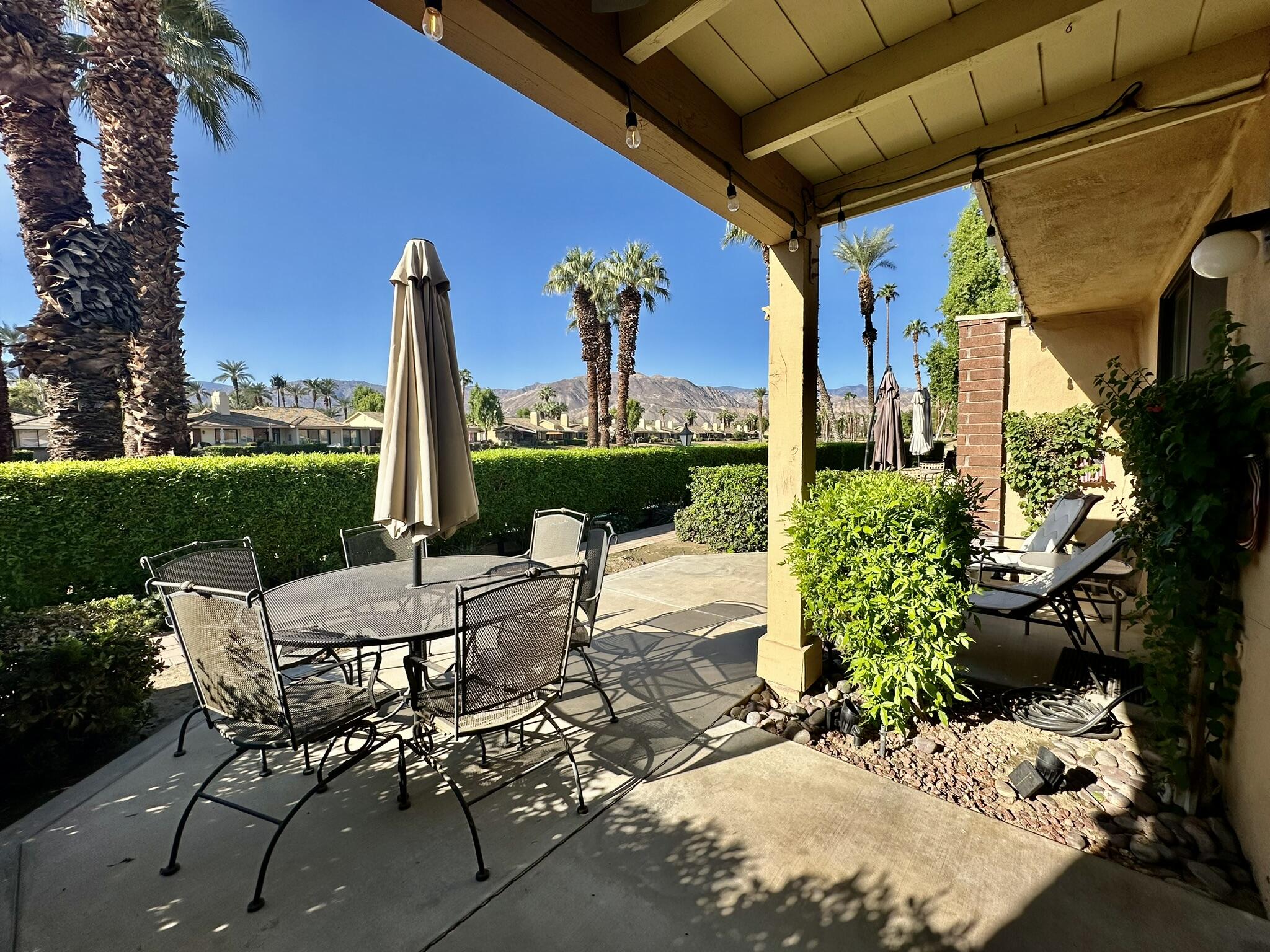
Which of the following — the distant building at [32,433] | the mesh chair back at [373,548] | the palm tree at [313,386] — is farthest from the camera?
the palm tree at [313,386]

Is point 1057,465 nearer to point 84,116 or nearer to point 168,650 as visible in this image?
point 168,650

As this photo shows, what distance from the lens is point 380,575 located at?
3033mm

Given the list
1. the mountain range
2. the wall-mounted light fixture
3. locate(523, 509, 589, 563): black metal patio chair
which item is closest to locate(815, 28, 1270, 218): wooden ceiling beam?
the wall-mounted light fixture

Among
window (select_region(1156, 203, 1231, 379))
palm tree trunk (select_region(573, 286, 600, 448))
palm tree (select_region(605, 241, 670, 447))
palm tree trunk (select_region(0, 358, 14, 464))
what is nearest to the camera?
window (select_region(1156, 203, 1231, 379))

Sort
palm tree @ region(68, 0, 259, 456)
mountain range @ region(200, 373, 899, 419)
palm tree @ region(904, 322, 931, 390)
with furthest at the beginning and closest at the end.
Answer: mountain range @ region(200, 373, 899, 419)
palm tree @ region(904, 322, 931, 390)
palm tree @ region(68, 0, 259, 456)

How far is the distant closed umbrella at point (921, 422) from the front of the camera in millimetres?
8555

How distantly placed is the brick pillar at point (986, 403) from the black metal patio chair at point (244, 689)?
6.77m

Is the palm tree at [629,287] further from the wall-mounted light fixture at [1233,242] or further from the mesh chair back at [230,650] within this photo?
the wall-mounted light fixture at [1233,242]

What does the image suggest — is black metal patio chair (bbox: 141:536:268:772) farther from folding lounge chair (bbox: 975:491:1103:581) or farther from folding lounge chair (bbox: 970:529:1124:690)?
folding lounge chair (bbox: 975:491:1103:581)

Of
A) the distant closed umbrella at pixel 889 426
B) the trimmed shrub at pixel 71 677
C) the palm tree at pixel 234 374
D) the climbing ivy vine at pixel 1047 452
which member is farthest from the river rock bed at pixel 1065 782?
the palm tree at pixel 234 374

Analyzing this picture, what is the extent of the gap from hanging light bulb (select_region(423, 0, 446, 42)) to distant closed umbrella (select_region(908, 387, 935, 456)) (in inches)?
340

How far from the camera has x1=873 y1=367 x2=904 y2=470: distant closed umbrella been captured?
7.98 m

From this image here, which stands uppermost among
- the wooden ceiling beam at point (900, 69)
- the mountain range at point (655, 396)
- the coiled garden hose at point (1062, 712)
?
the mountain range at point (655, 396)

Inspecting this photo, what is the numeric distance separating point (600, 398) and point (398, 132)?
1599 centimetres
